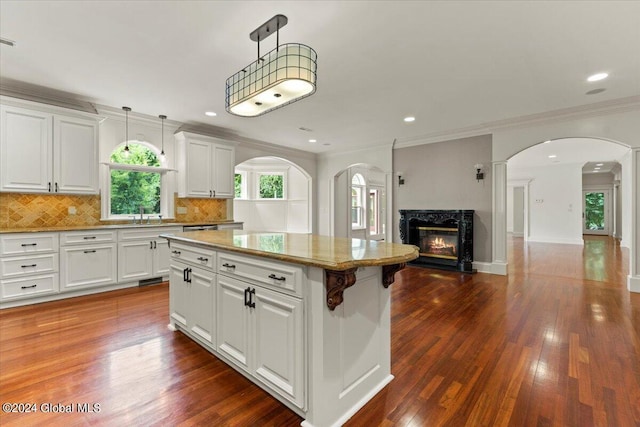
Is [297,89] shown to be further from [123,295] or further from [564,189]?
[564,189]

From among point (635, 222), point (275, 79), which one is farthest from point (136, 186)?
A: point (635, 222)

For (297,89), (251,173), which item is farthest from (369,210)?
(297,89)

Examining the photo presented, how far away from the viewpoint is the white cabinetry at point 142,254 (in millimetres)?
4203

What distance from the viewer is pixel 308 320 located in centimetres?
155

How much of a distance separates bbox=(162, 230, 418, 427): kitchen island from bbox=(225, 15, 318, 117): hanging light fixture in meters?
1.09

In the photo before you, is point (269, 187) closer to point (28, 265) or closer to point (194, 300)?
point (28, 265)

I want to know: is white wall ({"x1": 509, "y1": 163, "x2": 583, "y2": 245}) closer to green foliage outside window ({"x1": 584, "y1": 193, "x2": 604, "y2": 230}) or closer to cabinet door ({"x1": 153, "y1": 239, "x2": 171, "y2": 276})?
green foliage outside window ({"x1": 584, "y1": 193, "x2": 604, "y2": 230})

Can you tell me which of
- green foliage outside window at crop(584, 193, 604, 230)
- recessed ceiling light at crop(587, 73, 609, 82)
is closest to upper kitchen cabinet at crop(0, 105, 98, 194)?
recessed ceiling light at crop(587, 73, 609, 82)

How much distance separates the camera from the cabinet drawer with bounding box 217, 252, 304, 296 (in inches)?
62.7

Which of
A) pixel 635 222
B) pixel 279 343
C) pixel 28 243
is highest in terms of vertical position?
pixel 635 222

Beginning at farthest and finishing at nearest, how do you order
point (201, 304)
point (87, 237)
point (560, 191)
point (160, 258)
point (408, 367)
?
point (560, 191) < point (160, 258) < point (87, 237) < point (201, 304) < point (408, 367)

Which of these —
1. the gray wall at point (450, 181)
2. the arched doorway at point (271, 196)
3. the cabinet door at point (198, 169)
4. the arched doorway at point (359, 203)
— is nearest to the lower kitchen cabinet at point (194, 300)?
the cabinet door at point (198, 169)

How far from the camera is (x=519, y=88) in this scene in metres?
3.63

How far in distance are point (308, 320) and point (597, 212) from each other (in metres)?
15.7
